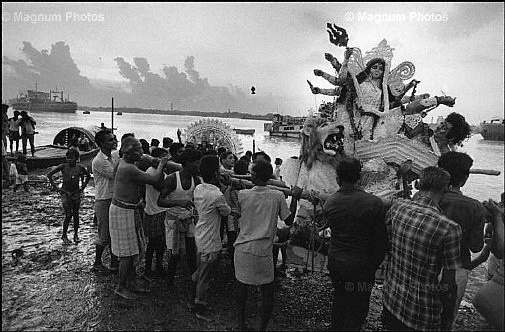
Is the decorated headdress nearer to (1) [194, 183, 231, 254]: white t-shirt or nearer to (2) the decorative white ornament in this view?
(2) the decorative white ornament

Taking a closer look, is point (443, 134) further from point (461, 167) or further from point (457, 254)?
point (457, 254)

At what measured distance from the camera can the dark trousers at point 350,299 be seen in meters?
3.02

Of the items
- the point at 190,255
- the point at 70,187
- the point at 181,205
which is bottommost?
the point at 190,255

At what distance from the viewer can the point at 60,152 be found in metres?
15.8

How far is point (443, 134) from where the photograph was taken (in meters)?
4.98

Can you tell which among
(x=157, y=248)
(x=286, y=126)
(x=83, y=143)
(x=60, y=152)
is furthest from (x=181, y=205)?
(x=286, y=126)

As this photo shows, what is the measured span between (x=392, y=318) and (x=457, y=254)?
0.83m

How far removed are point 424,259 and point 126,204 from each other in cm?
329

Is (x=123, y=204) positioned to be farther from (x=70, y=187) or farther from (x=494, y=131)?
(x=494, y=131)

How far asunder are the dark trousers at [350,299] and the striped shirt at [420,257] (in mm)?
233

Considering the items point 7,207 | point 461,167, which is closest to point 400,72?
point 461,167

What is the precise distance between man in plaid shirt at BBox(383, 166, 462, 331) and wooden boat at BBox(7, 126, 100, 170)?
481 inches

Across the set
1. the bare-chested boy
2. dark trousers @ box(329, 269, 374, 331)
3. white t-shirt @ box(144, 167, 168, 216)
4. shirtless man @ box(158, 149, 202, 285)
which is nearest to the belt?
shirtless man @ box(158, 149, 202, 285)

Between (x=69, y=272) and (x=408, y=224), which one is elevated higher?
(x=408, y=224)
